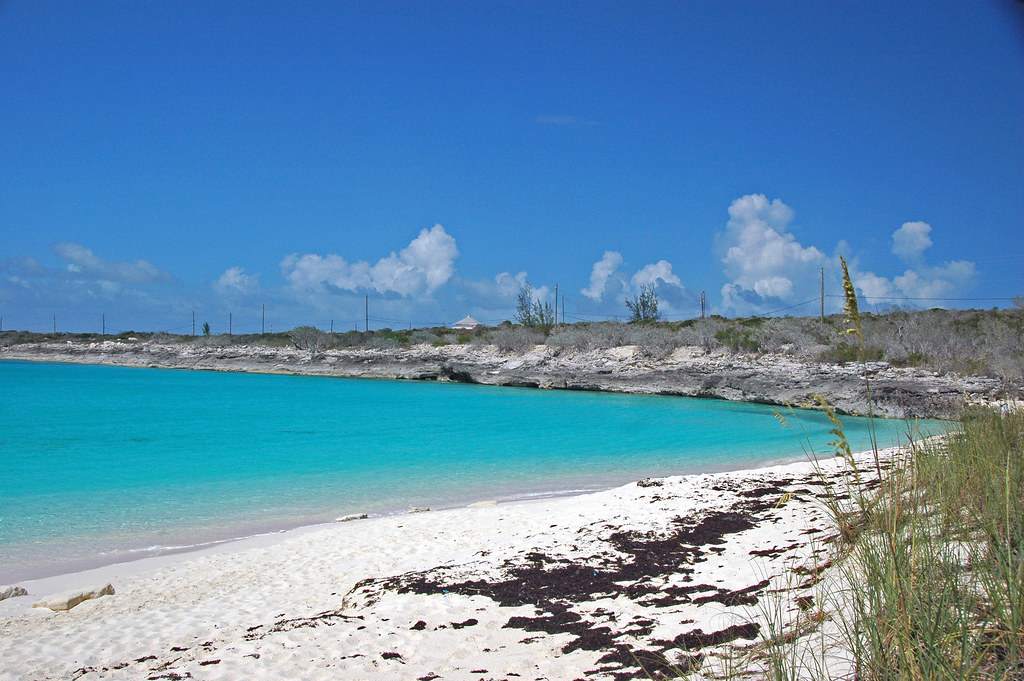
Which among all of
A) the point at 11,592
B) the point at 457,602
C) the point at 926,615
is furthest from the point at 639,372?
the point at 926,615

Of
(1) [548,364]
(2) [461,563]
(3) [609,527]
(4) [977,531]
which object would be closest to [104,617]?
(2) [461,563]

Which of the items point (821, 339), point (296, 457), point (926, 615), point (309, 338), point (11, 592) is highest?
point (309, 338)

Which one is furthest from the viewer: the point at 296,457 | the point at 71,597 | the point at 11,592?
the point at 296,457

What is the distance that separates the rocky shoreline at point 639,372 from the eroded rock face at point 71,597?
34.1 feet

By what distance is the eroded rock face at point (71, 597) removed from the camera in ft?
16.8

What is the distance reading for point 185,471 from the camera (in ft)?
40.2

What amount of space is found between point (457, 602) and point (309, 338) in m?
56.8

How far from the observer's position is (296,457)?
13.9m

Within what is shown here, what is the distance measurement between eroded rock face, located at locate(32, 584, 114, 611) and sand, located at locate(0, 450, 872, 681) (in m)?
0.10

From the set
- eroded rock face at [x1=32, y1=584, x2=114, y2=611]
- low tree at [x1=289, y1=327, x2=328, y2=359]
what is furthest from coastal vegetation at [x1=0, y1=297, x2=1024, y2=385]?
eroded rock face at [x1=32, y1=584, x2=114, y2=611]

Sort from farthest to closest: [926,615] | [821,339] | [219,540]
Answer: [821,339]
[219,540]
[926,615]

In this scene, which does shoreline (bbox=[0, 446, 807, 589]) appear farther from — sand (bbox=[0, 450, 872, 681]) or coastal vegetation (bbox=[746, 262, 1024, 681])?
coastal vegetation (bbox=[746, 262, 1024, 681])

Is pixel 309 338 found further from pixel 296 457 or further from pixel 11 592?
pixel 11 592

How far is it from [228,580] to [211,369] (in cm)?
5855
